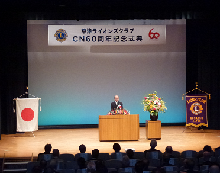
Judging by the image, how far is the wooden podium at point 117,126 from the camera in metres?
9.24

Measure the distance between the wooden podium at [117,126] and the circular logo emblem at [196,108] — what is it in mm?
2514

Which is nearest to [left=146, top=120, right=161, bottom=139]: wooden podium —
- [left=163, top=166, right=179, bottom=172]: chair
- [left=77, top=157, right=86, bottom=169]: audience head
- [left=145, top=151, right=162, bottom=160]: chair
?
[left=145, top=151, right=162, bottom=160]: chair

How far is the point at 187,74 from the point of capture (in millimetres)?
12359

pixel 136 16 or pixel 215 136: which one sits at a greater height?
pixel 136 16

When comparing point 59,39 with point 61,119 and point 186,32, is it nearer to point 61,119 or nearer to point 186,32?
point 61,119

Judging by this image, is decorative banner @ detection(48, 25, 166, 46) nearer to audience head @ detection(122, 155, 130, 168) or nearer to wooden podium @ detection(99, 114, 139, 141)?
wooden podium @ detection(99, 114, 139, 141)

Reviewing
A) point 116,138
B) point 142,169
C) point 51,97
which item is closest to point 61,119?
point 51,97

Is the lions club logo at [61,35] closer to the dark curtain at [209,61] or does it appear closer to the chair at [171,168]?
the dark curtain at [209,61]

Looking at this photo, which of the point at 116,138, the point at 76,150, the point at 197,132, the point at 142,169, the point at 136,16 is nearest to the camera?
the point at 142,169

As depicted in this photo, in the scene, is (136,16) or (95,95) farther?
(95,95)

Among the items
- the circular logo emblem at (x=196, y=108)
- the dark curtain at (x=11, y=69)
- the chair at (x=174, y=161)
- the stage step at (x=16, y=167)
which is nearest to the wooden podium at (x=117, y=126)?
the circular logo emblem at (x=196, y=108)

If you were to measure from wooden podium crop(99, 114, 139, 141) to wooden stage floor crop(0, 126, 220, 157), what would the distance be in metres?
0.20

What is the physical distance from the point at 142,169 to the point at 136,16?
6.48 m

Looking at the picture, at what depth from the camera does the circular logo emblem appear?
10992mm
